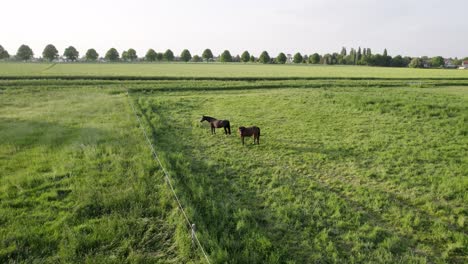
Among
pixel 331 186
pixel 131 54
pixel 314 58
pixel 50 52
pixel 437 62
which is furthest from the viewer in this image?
pixel 131 54

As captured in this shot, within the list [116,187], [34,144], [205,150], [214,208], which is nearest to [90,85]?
[34,144]

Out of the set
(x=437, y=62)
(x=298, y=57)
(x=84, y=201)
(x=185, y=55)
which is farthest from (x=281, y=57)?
(x=84, y=201)

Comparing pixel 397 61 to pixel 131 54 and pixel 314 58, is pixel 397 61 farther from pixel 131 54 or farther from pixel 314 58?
pixel 131 54

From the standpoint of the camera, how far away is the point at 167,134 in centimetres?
1309

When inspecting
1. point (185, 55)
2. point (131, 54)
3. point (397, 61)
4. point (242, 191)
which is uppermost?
point (131, 54)

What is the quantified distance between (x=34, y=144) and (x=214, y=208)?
928 centimetres

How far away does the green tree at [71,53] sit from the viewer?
384 feet

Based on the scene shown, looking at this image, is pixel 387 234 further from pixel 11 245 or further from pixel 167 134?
pixel 167 134

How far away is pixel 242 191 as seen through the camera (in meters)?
7.36

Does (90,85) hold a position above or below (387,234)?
above

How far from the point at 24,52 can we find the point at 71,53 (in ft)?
57.2

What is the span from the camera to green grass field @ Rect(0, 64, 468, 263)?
16.6 feet

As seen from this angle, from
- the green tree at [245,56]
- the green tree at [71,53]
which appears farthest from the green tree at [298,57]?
the green tree at [71,53]

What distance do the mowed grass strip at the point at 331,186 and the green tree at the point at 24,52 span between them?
13279 cm
